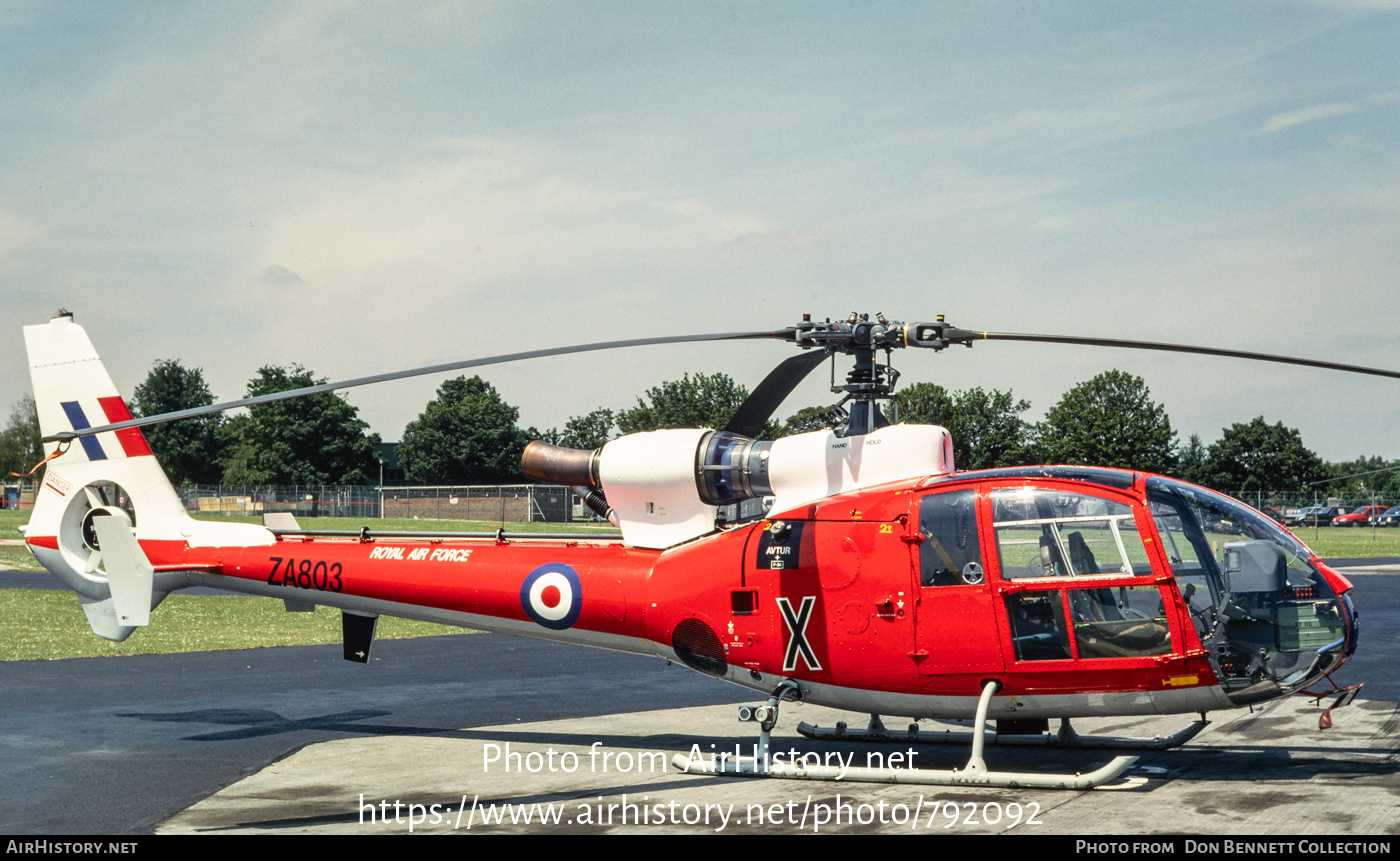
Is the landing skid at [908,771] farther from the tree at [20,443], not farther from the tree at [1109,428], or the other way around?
the tree at [20,443]

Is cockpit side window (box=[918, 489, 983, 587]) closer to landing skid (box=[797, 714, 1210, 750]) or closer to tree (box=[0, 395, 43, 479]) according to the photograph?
landing skid (box=[797, 714, 1210, 750])

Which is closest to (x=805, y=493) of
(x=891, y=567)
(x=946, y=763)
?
(x=891, y=567)

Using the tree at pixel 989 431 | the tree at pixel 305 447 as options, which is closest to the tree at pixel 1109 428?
the tree at pixel 989 431

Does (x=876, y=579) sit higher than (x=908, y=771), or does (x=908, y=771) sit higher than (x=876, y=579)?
(x=876, y=579)

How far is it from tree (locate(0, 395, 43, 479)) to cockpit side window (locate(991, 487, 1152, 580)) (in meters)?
131

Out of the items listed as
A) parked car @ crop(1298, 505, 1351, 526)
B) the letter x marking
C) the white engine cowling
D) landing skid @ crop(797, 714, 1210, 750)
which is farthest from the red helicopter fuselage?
parked car @ crop(1298, 505, 1351, 526)

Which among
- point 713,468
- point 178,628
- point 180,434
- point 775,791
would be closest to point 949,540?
point 713,468

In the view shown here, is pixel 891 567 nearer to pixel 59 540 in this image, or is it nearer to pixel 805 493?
pixel 805 493

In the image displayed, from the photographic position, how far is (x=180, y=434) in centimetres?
11019

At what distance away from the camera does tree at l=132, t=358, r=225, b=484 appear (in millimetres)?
108938

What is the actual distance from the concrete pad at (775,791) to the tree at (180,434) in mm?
100266

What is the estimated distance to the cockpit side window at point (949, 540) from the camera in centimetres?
972

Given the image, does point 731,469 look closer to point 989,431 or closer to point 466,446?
point 989,431

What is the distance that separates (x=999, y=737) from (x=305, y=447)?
99.2 meters
